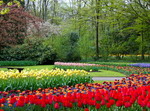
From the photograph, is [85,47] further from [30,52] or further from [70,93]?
[70,93]

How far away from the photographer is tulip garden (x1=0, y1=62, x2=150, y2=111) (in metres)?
3.30

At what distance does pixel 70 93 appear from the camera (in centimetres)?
416

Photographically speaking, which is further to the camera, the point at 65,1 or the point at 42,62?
the point at 65,1

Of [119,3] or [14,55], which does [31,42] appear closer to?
[14,55]

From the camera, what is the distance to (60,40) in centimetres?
2302

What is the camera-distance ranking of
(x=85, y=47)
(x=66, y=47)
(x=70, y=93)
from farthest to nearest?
(x=85, y=47)
(x=66, y=47)
(x=70, y=93)

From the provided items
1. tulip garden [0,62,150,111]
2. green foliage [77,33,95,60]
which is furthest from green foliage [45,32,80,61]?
tulip garden [0,62,150,111]

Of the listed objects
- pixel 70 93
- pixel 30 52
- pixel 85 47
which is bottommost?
pixel 70 93

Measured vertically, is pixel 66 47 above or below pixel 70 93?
above

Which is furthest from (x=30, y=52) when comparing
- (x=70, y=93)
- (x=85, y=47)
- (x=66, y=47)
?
(x=70, y=93)

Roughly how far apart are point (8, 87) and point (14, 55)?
719 inches

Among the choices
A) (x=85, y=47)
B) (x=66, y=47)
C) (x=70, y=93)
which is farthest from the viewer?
(x=85, y=47)

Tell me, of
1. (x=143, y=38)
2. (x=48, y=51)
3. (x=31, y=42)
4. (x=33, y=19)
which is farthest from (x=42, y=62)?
(x=143, y=38)

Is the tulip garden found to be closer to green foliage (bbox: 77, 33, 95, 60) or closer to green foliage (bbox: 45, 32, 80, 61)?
green foliage (bbox: 45, 32, 80, 61)
